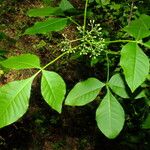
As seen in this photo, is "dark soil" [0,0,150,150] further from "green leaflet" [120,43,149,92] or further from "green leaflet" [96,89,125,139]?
"green leaflet" [120,43,149,92]

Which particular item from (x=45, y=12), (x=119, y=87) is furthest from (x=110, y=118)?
(x=45, y=12)

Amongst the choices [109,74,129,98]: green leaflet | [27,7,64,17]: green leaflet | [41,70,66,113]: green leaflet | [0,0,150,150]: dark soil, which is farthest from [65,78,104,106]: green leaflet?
[0,0,150,150]: dark soil

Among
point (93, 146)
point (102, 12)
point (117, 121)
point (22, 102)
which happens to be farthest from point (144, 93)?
point (102, 12)

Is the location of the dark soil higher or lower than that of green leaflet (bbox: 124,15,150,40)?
lower

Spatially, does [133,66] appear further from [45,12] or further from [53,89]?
[45,12]

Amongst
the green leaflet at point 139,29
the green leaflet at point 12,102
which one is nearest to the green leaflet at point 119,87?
the green leaflet at point 139,29

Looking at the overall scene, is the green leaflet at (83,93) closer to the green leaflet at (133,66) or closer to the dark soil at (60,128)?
the green leaflet at (133,66)

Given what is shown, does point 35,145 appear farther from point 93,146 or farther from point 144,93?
point 144,93
